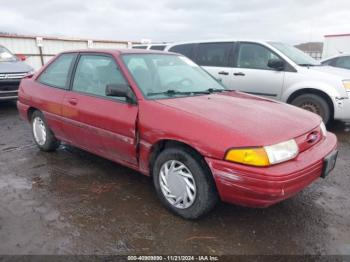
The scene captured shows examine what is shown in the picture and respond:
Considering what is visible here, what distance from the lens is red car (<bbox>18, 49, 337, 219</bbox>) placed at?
100 inches

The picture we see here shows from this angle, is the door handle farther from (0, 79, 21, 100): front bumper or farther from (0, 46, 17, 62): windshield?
(0, 46, 17, 62): windshield

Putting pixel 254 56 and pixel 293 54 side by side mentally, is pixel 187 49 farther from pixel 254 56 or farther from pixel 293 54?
pixel 293 54

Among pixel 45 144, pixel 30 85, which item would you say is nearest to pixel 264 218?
pixel 45 144

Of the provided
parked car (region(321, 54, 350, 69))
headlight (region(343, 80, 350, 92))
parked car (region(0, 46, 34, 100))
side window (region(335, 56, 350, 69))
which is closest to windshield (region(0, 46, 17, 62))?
parked car (region(0, 46, 34, 100))

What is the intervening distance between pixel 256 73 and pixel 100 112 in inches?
153

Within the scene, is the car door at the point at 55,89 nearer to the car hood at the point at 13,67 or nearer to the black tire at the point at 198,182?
the black tire at the point at 198,182

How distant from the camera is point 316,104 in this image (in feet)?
19.5

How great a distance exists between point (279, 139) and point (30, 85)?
3.78 m

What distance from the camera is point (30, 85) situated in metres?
4.83

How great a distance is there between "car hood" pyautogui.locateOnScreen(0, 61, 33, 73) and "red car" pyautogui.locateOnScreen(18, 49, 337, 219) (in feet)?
13.9

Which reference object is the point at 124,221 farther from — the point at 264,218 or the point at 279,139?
the point at 279,139

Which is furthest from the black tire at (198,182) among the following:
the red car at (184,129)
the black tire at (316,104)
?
the black tire at (316,104)

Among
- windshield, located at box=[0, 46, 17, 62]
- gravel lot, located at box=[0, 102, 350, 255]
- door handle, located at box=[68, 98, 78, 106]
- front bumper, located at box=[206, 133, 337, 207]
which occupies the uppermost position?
windshield, located at box=[0, 46, 17, 62]

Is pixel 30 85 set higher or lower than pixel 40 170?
higher
